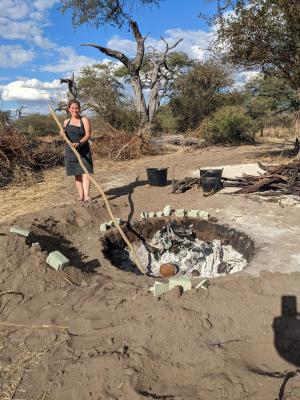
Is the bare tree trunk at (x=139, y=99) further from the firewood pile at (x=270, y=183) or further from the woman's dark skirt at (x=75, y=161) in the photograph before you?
the woman's dark skirt at (x=75, y=161)

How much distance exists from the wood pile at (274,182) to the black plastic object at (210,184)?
1.15ft

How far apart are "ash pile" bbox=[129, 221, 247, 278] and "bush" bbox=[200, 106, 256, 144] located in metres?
10.4

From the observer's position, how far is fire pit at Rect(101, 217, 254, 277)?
201 inches

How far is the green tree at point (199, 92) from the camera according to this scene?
1975 centimetres

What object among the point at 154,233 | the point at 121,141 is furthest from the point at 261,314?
the point at 121,141

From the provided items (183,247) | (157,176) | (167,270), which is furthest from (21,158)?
(167,270)

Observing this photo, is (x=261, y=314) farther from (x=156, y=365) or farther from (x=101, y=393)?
(x=101, y=393)

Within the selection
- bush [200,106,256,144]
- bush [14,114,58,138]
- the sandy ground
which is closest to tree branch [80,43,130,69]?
bush [200,106,256,144]

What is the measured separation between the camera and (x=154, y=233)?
6.09m

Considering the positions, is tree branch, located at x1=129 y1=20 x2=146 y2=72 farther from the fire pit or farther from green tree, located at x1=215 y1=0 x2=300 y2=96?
the fire pit

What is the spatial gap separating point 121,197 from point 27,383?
4.81 metres

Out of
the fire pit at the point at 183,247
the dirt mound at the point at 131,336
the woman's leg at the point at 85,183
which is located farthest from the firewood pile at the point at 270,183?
the dirt mound at the point at 131,336

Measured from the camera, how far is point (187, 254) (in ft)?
18.1

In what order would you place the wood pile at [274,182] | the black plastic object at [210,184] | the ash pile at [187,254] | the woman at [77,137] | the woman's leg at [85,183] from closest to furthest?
the ash pile at [187,254] → the woman at [77,137] → the woman's leg at [85,183] → the wood pile at [274,182] → the black plastic object at [210,184]
